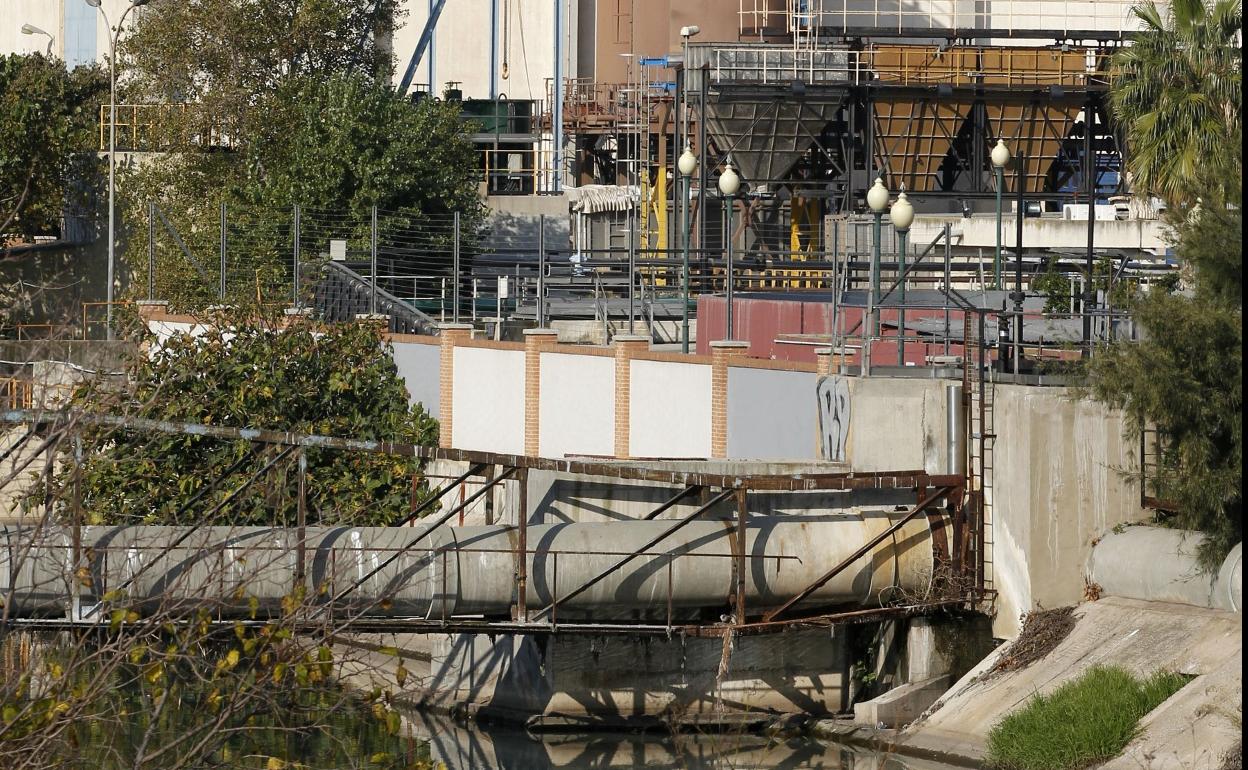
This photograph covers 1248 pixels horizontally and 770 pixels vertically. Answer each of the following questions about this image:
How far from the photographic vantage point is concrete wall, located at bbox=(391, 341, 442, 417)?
35125 mm

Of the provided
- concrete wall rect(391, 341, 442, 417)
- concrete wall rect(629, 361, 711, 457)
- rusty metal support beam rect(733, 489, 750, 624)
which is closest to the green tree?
rusty metal support beam rect(733, 489, 750, 624)

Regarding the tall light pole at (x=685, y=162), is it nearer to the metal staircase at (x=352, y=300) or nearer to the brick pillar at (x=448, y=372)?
the brick pillar at (x=448, y=372)

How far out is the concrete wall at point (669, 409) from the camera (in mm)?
28844

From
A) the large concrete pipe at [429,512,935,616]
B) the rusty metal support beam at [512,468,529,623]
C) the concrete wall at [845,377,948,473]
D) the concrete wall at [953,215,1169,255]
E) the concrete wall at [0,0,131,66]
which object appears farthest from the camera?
the concrete wall at [0,0,131,66]

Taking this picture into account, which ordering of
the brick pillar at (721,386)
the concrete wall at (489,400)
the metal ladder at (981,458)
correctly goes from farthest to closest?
1. the concrete wall at (489,400)
2. the brick pillar at (721,386)
3. the metal ladder at (981,458)

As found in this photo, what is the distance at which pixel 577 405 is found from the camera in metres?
Result: 31.9

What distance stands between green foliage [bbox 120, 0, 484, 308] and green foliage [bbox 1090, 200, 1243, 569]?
2924cm

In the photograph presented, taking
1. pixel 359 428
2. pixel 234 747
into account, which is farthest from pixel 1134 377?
pixel 359 428

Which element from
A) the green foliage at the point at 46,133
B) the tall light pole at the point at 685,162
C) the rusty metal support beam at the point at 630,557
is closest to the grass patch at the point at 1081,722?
the rusty metal support beam at the point at 630,557

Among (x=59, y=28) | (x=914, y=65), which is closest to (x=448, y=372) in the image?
(x=914, y=65)

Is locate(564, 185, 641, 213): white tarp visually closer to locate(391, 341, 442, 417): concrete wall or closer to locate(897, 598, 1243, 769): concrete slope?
locate(391, 341, 442, 417): concrete wall

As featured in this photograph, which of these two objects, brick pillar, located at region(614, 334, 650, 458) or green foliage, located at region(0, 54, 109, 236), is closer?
brick pillar, located at region(614, 334, 650, 458)

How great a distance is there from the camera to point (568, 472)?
73.4 ft

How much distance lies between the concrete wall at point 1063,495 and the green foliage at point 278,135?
2683 centimetres
